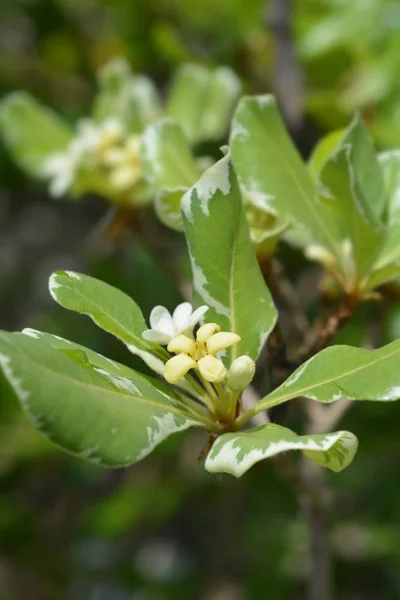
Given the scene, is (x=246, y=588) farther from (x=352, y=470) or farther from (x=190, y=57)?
(x=190, y=57)

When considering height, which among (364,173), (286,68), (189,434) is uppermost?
(364,173)

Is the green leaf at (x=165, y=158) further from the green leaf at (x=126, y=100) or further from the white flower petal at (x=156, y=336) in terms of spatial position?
the green leaf at (x=126, y=100)

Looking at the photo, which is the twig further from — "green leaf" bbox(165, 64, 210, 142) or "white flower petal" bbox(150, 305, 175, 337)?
"white flower petal" bbox(150, 305, 175, 337)

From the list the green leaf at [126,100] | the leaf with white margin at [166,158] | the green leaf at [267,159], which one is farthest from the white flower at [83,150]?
the green leaf at [267,159]

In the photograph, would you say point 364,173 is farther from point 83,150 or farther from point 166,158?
point 83,150

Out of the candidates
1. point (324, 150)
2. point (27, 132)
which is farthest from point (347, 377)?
point (27, 132)

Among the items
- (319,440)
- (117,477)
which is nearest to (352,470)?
(117,477)
